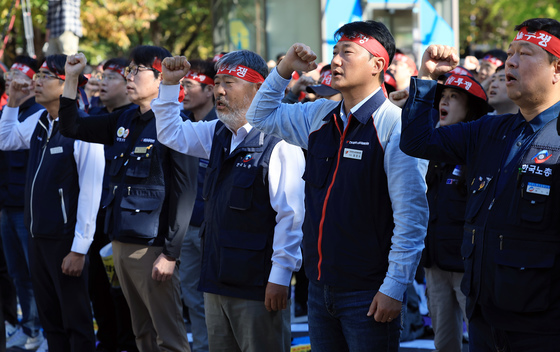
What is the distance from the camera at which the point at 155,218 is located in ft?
15.9

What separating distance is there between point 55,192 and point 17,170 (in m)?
2.33

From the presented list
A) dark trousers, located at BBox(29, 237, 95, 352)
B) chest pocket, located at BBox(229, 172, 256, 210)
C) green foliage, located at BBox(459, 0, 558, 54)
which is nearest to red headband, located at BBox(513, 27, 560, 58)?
chest pocket, located at BBox(229, 172, 256, 210)

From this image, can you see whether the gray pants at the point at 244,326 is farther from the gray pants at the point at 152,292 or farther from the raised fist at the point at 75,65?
the raised fist at the point at 75,65

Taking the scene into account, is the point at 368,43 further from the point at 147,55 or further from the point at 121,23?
the point at 121,23

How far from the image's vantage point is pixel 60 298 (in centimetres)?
522

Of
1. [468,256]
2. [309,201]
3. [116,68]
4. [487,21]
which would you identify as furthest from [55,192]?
[487,21]

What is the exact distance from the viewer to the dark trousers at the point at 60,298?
5.23 m

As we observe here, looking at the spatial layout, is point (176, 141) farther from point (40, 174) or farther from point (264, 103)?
point (40, 174)

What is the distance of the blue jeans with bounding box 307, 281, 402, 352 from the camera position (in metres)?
3.35

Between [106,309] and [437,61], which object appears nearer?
[437,61]

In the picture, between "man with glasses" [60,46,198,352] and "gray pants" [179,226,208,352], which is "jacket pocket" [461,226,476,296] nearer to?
"man with glasses" [60,46,198,352]

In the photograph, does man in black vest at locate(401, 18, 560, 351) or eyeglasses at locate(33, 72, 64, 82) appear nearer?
man in black vest at locate(401, 18, 560, 351)

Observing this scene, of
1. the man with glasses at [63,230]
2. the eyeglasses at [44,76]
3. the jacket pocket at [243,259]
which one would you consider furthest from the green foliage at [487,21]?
the jacket pocket at [243,259]

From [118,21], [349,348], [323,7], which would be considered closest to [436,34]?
[323,7]
